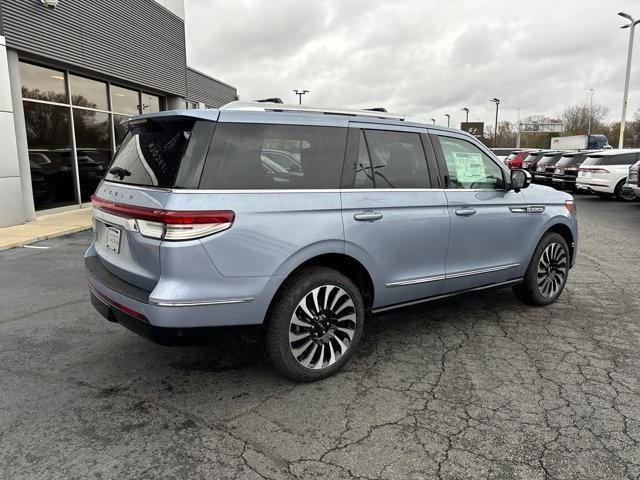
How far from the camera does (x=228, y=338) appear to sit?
302 centimetres

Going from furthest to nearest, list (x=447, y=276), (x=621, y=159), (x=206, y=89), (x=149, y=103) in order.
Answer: (x=206, y=89), (x=149, y=103), (x=621, y=159), (x=447, y=276)

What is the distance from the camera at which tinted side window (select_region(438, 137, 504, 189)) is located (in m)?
4.18

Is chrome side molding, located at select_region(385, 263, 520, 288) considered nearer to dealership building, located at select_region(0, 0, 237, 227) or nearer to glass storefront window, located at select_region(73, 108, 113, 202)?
dealership building, located at select_region(0, 0, 237, 227)

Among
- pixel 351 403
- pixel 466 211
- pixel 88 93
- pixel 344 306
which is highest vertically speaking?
pixel 88 93

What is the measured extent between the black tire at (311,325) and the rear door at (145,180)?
793mm

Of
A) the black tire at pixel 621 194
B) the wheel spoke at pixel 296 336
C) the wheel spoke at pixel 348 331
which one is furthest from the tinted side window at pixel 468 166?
the black tire at pixel 621 194

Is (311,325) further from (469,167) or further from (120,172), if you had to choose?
(469,167)

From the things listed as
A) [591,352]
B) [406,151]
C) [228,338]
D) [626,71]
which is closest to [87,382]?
[228,338]

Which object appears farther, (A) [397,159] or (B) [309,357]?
(A) [397,159]

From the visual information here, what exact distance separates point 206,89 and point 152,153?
19.7 m

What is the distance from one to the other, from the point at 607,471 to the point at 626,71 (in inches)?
1272

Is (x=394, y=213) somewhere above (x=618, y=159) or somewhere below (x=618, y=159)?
below

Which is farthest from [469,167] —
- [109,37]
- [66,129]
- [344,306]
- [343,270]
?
[109,37]

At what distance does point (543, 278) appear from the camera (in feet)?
16.4
